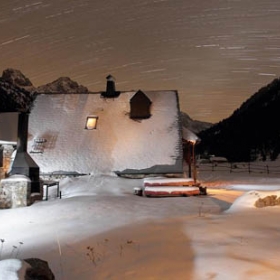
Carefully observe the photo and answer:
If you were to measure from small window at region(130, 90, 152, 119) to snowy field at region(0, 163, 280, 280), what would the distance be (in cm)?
1274

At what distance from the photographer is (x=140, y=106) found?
25484 millimetres

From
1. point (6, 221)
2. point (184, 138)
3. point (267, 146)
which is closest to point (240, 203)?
point (6, 221)

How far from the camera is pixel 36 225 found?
1039 cm

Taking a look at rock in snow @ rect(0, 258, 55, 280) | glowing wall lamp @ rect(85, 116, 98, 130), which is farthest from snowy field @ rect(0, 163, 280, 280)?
glowing wall lamp @ rect(85, 116, 98, 130)

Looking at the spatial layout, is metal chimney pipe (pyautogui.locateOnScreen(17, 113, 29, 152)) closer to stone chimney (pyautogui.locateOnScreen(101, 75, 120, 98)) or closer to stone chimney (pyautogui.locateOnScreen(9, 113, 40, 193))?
stone chimney (pyautogui.locateOnScreen(9, 113, 40, 193))

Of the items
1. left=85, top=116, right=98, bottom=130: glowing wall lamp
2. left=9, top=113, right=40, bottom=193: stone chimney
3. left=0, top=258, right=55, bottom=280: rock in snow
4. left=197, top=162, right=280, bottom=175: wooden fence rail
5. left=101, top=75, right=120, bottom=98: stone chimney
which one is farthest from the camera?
left=197, top=162, right=280, bottom=175: wooden fence rail

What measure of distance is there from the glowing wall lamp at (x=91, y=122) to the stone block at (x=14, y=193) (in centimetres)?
1075

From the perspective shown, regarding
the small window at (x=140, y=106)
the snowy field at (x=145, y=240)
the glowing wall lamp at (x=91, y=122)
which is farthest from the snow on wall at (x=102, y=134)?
the snowy field at (x=145, y=240)

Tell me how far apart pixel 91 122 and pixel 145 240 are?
61.5ft

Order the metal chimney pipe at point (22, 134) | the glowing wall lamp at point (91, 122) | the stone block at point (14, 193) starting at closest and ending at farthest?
the stone block at point (14, 193), the metal chimney pipe at point (22, 134), the glowing wall lamp at point (91, 122)

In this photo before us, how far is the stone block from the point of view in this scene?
14444mm

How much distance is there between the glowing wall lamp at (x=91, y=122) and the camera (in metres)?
25.1

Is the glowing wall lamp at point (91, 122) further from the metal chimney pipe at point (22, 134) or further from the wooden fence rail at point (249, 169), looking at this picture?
the wooden fence rail at point (249, 169)

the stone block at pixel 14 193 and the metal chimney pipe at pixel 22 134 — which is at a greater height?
the metal chimney pipe at pixel 22 134
